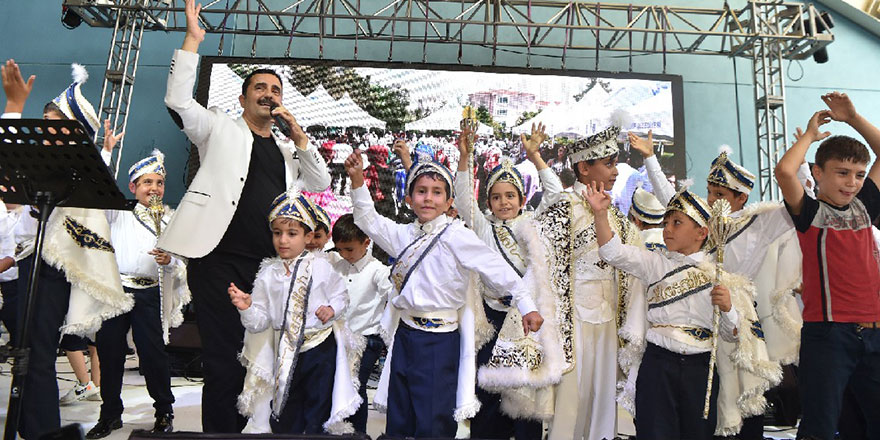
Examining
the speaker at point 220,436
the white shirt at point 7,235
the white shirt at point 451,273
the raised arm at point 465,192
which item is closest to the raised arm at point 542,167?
the raised arm at point 465,192

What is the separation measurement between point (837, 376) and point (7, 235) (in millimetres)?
4911

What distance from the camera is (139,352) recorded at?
4.33 m

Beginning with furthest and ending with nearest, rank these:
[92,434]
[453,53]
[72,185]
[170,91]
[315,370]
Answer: [453,53] < [92,434] < [315,370] < [170,91] < [72,185]

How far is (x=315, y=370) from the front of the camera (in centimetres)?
338

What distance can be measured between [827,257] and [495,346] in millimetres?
1670

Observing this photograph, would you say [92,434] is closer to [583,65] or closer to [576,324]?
[576,324]

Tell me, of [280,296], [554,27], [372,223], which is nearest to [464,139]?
[372,223]

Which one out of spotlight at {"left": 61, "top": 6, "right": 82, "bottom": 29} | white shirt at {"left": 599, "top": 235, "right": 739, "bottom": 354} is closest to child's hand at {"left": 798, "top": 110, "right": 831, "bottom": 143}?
white shirt at {"left": 599, "top": 235, "right": 739, "bottom": 354}

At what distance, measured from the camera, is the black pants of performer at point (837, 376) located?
9.63 ft

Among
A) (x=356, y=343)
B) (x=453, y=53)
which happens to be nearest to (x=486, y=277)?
(x=356, y=343)

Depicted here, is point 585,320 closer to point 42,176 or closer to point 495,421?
point 495,421

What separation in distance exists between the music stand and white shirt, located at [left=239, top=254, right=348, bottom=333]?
765 millimetres

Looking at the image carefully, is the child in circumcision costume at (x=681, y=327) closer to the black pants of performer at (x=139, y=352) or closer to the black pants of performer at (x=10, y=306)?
the black pants of performer at (x=139, y=352)

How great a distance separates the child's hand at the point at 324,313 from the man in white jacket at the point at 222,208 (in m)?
0.43
